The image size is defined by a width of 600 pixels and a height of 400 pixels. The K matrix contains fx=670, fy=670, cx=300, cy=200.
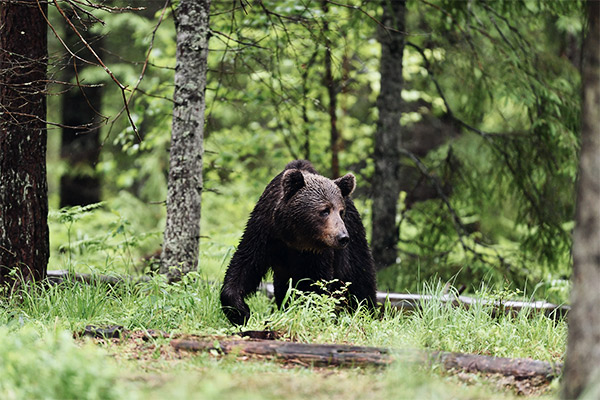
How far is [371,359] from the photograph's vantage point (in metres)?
4.26

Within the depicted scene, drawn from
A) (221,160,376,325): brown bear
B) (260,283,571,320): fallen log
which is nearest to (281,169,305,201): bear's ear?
(221,160,376,325): brown bear

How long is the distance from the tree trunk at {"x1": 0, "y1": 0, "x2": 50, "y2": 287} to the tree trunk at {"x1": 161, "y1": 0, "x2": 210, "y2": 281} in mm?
1360

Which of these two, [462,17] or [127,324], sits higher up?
[462,17]

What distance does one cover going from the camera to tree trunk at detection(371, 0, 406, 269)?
33.1 ft

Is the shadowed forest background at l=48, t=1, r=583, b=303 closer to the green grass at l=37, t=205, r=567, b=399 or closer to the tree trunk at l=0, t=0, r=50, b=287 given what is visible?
the tree trunk at l=0, t=0, r=50, b=287

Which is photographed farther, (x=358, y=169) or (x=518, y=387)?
(x=358, y=169)

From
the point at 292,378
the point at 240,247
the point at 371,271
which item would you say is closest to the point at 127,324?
the point at 240,247

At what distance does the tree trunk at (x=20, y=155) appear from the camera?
6.49 meters

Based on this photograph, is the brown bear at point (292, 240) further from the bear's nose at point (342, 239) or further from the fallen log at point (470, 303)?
the fallen log at point (470, 303)

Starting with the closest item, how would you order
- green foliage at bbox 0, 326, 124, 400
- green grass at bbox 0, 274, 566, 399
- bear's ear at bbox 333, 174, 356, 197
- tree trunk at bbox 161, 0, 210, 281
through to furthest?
1. green foliage at bbox 0, 326, 124, 400
2. green grass at bbox 0, 274, 566, 399
3. bear's ear at bbox 333, 174, 356, 197
4. tree trunk at bbox 161, 0, 210, 281

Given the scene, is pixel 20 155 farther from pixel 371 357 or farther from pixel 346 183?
pixel 371 357

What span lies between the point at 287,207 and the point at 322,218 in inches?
13.6

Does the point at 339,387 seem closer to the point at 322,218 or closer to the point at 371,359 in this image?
the point at 371,359

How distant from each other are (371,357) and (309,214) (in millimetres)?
1969
